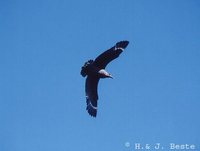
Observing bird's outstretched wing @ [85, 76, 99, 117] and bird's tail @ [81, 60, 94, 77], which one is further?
bird's outstretched wing @ [85, 76, 99, 117]

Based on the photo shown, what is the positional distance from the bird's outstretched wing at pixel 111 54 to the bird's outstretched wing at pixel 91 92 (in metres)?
0.30

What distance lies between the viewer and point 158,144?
5.80 metres

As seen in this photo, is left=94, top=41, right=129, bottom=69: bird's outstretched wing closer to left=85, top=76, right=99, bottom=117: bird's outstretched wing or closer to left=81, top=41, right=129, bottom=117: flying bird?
left=81, top=41, right=129, bottom=117: flying bird

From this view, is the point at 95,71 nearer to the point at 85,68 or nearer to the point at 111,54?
the point at 85,68

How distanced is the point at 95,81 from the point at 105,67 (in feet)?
0.98

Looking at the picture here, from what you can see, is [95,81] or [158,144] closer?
[158,144]

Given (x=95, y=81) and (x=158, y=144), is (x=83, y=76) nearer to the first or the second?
(x=95, y=81)

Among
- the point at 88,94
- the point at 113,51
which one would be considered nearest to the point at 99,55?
the point at 113,51

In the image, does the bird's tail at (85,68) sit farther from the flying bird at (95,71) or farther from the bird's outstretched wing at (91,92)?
the bird's outstretched wing at (91,92)

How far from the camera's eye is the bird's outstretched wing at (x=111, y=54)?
6.61 metres

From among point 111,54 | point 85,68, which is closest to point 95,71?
point 85,68

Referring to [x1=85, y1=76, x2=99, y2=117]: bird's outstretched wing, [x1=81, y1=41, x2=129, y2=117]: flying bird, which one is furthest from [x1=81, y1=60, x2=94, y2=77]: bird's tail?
[x1=85, y1=76, x2=99, y2=117]: bird's outstretched wing

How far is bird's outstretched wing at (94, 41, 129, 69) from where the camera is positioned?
21.7ft

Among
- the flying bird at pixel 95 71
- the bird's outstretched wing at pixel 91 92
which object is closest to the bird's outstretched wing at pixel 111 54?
the flying bird at pixel 95 71
